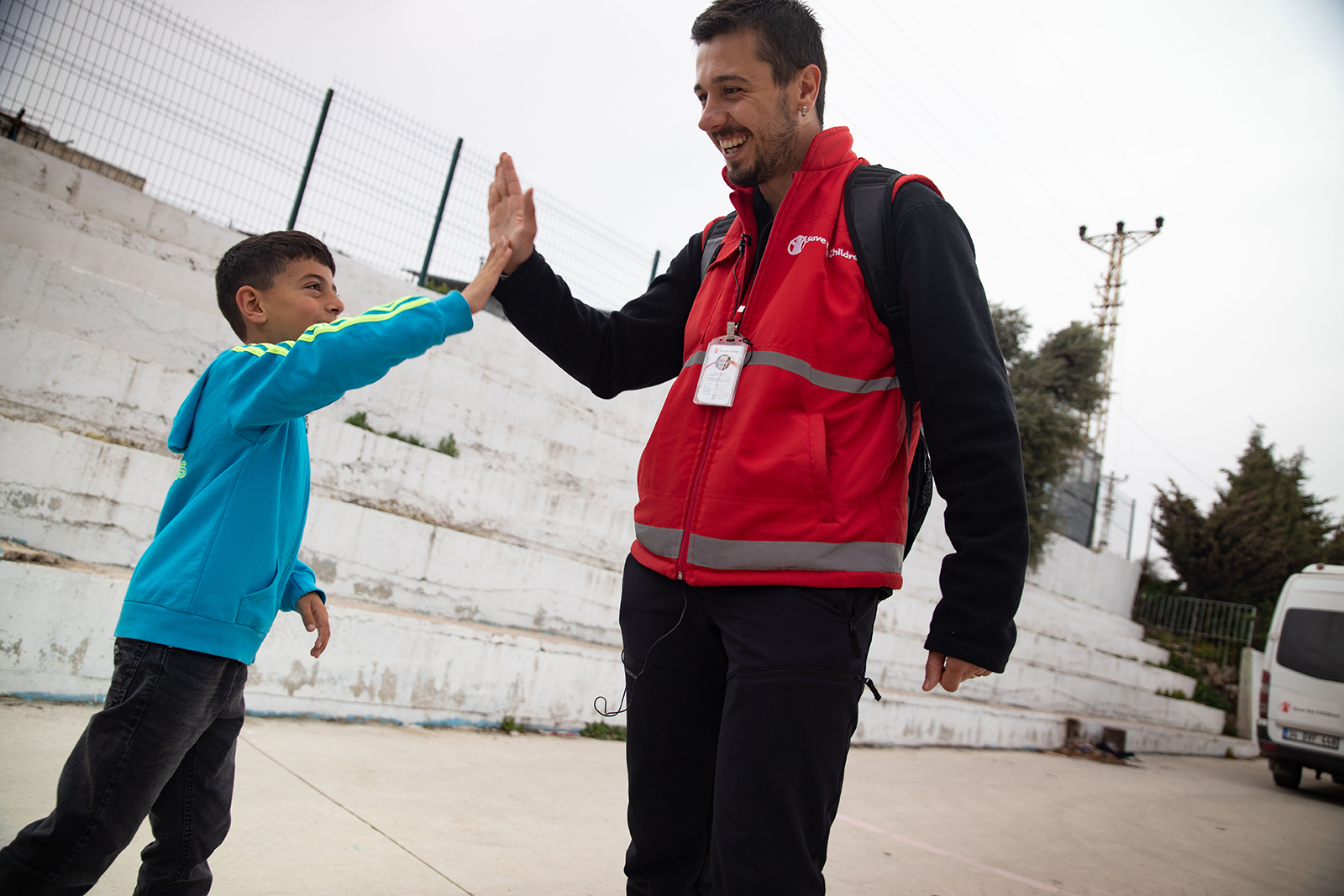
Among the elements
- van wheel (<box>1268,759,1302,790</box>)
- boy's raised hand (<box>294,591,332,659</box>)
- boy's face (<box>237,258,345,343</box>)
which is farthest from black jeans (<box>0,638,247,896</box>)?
van wheel (<box>1268,759,1302,790</box>)

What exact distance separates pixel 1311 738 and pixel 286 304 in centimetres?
1075

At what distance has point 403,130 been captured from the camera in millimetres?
7293

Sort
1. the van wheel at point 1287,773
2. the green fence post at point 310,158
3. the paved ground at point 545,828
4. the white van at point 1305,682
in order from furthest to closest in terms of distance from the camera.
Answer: the van wheel at point 1287,773 < the white van at point 1305,682 < the green fence post at point 310,158 < the paved ground at point 545,828

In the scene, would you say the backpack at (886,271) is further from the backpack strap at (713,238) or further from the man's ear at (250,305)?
the man's ear at (250,305)

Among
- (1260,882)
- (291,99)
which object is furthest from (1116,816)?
(291,99)

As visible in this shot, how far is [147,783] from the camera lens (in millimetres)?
1384

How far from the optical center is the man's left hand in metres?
1.26

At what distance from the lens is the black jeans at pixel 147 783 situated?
133 cm

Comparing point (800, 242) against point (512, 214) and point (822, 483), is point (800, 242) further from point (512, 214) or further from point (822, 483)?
point (512, 214)

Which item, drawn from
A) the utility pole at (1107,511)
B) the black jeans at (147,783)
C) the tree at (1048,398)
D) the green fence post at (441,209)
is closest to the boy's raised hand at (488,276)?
the black jeans at (147,783)

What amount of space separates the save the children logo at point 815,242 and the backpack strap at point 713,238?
286mm

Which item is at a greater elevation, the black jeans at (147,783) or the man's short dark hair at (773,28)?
the man's short dark hair at (773,28)

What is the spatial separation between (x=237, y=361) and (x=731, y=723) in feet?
3.87

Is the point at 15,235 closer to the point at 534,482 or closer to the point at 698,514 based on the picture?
the point at 534,482
